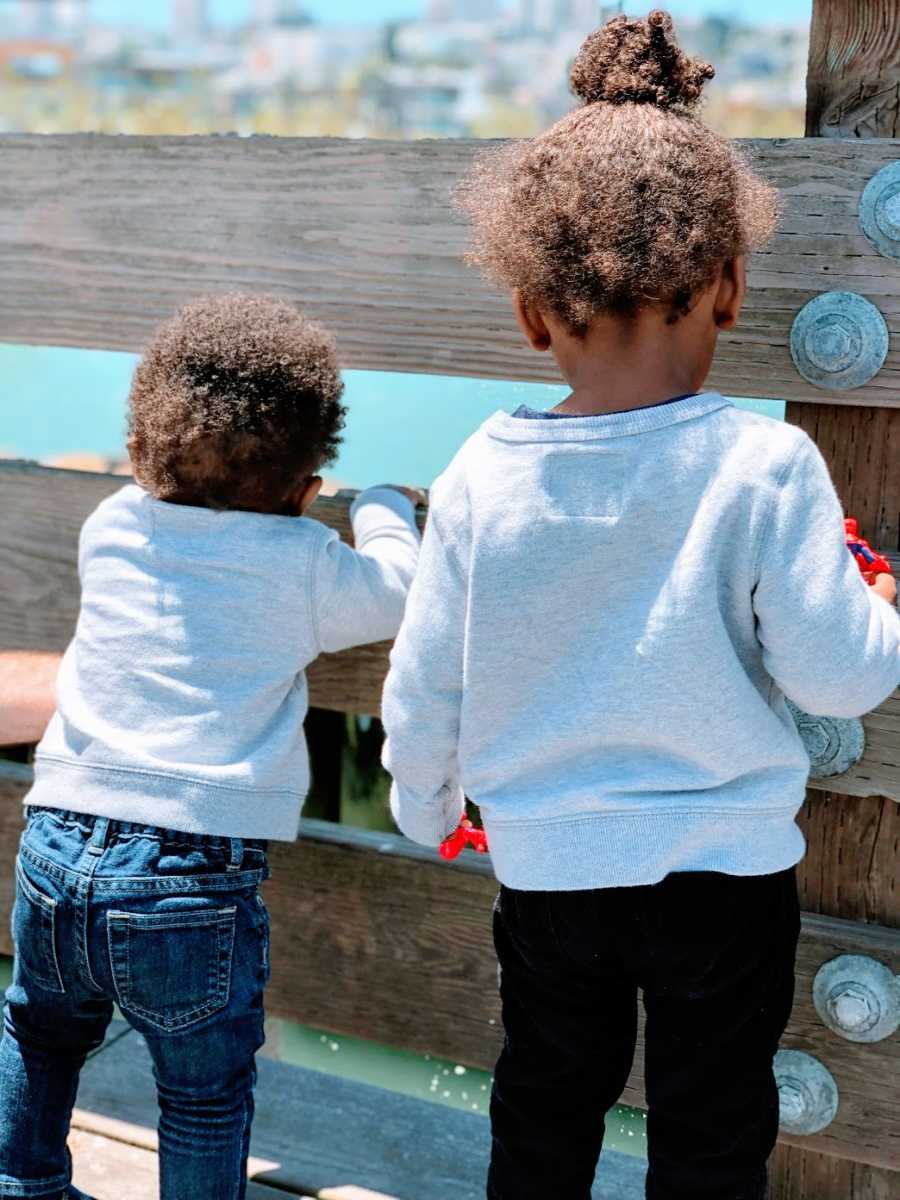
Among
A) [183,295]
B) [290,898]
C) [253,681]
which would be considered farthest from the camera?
[290,898]

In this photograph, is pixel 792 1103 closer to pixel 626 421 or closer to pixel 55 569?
pixel 626 421

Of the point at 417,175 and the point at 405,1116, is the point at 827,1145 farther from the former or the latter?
the point at 417,175

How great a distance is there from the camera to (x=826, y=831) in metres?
1.64

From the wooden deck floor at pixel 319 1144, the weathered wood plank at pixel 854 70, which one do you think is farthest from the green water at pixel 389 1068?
the weathered wood plank at pixel 854 70

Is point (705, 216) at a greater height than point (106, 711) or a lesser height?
greater

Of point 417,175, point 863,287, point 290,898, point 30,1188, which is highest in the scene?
point 417,175

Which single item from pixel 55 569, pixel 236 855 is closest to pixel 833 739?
pixel 236 855

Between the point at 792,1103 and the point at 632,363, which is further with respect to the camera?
the point at 792,1103

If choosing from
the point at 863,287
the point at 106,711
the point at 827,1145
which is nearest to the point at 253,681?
the point at 106,711

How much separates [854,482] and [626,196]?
21.3 inches

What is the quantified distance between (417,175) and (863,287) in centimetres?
60

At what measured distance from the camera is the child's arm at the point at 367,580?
161 centimetres

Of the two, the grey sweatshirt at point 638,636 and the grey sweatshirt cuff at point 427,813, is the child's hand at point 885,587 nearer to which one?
the grey sweatshirt at point 638,636

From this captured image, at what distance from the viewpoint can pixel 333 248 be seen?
5.84ft
